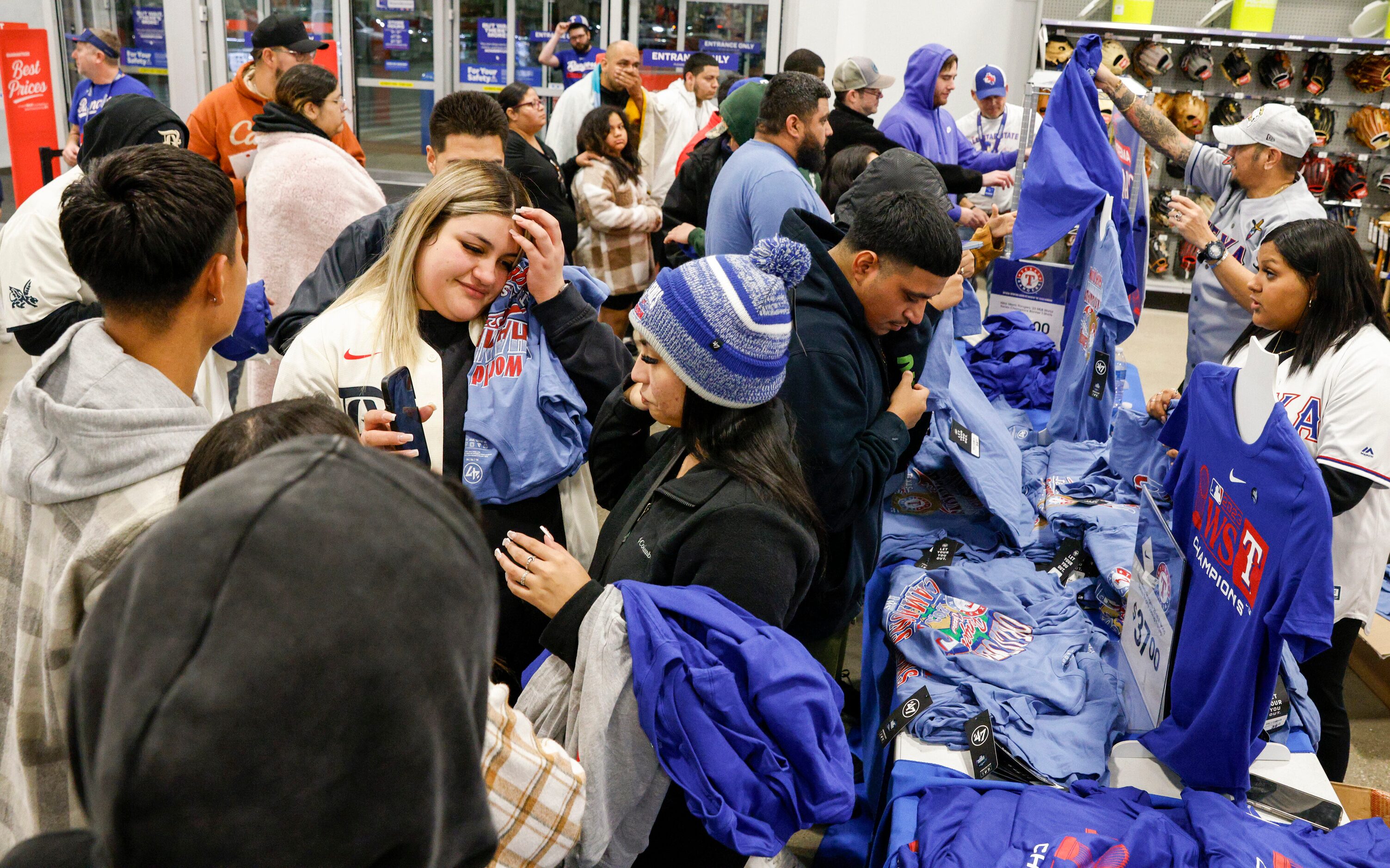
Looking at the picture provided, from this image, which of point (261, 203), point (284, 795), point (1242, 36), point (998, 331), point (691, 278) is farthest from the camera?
point (1242, 36)

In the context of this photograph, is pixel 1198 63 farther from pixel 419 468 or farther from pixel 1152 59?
pixel 419 468

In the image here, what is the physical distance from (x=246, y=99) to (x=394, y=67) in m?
6.61

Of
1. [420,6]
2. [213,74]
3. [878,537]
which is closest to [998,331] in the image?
[878,537]

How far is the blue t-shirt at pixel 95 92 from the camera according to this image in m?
6.24

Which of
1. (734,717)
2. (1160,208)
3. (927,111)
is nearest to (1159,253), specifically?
(1160,208)

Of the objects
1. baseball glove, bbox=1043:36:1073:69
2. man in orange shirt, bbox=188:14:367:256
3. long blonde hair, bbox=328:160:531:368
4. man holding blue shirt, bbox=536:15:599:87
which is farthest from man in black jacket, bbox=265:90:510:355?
baseball glove, bbox=1043:36:1073:69

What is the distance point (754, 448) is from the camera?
5.60ft

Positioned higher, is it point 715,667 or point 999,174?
point 999,174

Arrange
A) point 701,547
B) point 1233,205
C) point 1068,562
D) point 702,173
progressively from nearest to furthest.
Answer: point 701,547
point 1068,562
point 1233,205
point 702,173

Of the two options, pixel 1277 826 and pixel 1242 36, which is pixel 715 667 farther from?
pixel 1242 36

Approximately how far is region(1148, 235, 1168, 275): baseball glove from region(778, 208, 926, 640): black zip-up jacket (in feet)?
24.7

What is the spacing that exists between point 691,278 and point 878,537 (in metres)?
1.11

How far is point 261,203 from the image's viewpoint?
3.16m

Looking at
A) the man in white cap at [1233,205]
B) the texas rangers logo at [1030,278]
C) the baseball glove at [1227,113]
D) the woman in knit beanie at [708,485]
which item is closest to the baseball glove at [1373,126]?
the baseball glove at [1227,113]
